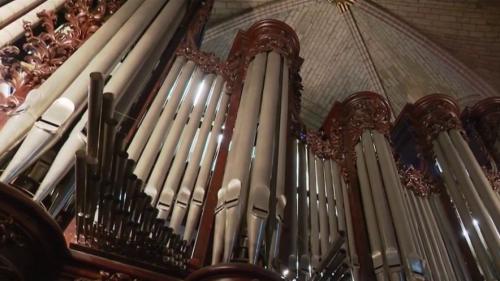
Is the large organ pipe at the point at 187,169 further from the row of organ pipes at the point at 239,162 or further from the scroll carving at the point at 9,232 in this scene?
the scroll carving at the point at 9,232

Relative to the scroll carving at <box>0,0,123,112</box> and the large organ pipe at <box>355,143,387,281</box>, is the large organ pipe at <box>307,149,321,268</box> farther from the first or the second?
→ the scroll carving at <box>0,0,123,112</box>

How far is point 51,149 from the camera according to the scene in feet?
7.98

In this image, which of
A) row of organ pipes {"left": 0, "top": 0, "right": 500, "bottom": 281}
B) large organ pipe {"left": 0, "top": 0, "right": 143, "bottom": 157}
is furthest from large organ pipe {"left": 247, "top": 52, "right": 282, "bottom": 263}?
large organ pipe {"left": 0, "top": 0, "right": 143, "bottom": 157}

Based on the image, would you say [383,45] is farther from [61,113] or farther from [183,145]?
[61,113]

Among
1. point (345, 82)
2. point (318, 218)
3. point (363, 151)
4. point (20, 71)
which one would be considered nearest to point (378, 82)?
point (345, 82)

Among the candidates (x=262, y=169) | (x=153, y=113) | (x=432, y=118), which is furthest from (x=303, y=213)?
(x=432, y=118)

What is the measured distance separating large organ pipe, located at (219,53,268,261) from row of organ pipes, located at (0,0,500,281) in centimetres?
1

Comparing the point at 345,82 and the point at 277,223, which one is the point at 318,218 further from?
the point at 345,82

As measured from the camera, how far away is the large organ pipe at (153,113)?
321cm

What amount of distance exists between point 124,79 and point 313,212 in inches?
69.6

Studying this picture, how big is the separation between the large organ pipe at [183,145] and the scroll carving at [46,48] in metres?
0.93

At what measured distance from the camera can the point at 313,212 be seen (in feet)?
12.8

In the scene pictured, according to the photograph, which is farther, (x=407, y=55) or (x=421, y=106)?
(x=407, y=55)

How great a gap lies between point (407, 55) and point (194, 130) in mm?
5018
